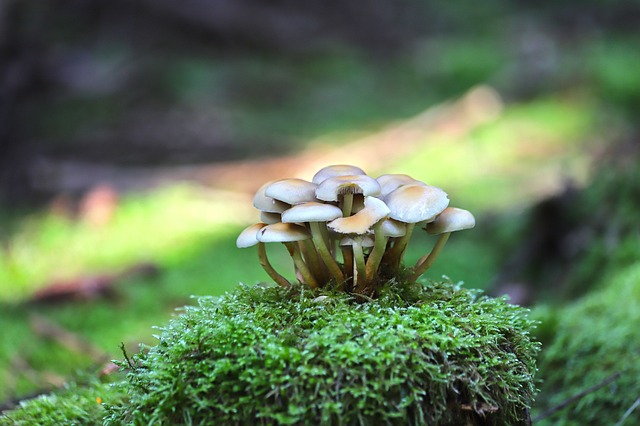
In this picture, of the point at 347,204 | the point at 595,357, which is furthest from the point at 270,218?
the point at 595,357

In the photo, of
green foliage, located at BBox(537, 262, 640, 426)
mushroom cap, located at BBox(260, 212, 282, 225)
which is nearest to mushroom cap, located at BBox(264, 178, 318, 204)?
mushroom cap, located at BBox(260, 212, 282, 225)

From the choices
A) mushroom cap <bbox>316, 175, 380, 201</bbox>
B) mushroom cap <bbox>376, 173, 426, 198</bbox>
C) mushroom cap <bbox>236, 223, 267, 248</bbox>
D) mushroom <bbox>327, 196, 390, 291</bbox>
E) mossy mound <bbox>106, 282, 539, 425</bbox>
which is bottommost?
mossy mound <bbox>106, 282, 539, 425</bbox>

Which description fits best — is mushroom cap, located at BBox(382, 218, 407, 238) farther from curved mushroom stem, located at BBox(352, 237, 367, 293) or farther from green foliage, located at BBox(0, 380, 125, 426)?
green foliage, located at BBox(0, 380, 125, 426)

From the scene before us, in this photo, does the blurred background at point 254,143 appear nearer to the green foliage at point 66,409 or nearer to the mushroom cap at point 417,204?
the green foliage at point 66,409

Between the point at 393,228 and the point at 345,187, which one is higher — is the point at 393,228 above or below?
below

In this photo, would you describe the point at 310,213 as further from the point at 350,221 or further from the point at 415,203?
the point at 415,203

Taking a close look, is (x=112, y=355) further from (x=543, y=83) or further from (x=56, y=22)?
(x=56, y=22)
